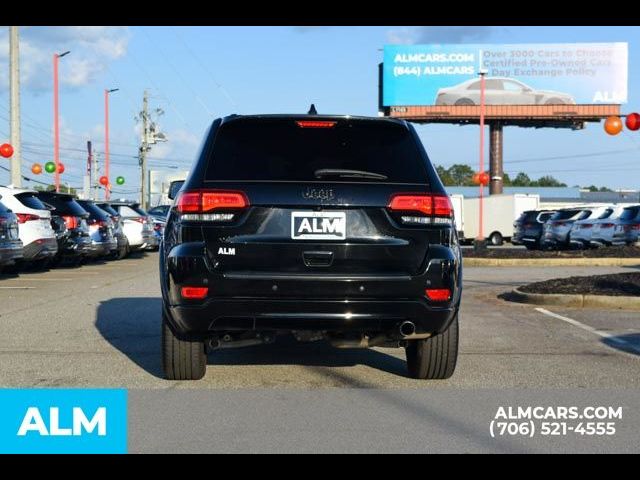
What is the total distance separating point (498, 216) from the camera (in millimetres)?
43031

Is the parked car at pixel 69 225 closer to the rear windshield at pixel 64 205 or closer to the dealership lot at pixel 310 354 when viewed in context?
the rear windshield at pixel 64 205

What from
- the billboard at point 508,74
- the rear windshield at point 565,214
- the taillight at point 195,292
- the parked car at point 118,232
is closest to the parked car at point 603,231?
the rear windshield at point 565,214

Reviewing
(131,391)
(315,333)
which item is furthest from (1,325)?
(315,333)

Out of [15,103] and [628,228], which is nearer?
[628,228]

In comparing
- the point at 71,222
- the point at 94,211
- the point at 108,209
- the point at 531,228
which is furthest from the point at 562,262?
the point at 108,209

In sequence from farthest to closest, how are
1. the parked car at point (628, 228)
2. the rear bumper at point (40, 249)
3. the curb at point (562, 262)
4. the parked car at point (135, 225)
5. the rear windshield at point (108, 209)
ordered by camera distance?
the parked car at point (628, 228)
the parked car at point (135, 225)
the rear windshield at point (108, 209)
the curb at point (562, 262)
the rear bumper at point (40, 249)

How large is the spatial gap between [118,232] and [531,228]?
51.2 feet

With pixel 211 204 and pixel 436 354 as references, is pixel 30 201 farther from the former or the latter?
pixel 436 354

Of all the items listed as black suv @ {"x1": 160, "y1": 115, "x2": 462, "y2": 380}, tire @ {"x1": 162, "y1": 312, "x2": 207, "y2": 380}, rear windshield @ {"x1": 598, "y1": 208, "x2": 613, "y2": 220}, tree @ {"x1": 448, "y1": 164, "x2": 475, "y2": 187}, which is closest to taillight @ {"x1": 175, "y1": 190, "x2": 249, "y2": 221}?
black suv @ {"x1": 160, "y1": 115, "x2": 462, "y2": 380}

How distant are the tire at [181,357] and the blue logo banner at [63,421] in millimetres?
446

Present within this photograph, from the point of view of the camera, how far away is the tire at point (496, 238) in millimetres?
43197

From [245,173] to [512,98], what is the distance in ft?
184

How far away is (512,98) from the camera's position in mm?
59531
